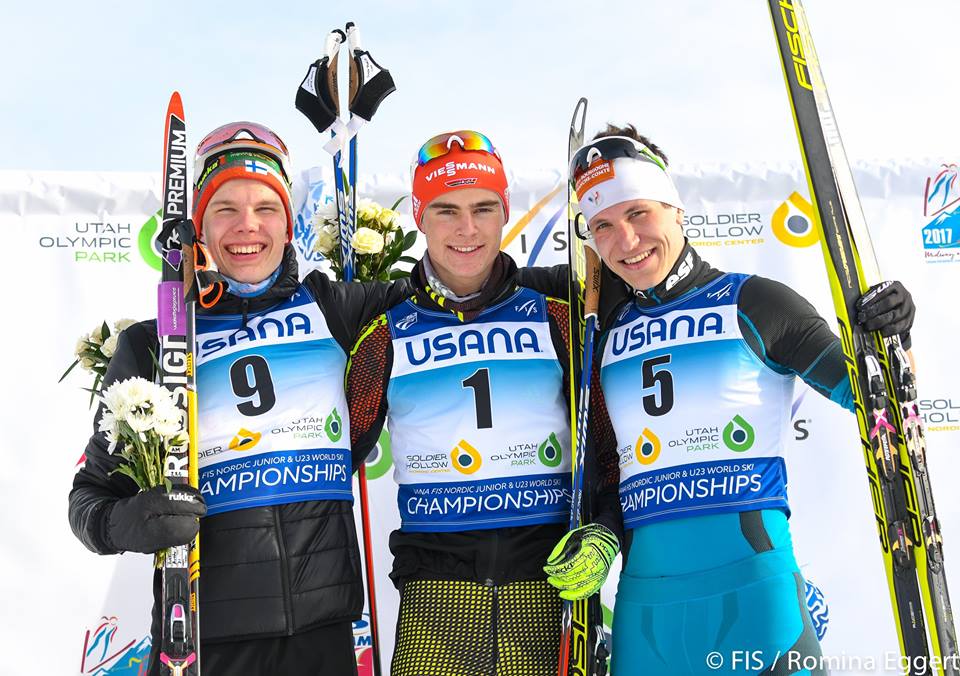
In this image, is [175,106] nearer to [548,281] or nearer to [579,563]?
[548,281]

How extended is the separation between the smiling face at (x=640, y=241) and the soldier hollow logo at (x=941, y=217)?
274 centimetres

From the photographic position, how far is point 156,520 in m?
2.56

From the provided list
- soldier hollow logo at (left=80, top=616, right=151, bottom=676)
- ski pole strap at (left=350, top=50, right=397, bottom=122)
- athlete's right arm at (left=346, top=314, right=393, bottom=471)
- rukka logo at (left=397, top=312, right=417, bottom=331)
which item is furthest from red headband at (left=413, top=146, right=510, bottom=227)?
soldier hollow logo at (left=80, top=616, right=151, bottom=676)

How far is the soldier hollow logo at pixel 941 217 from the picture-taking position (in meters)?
4.86

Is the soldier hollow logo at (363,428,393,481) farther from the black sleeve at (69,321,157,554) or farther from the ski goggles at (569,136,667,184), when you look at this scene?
the ski goggles at (569,136,667,184)

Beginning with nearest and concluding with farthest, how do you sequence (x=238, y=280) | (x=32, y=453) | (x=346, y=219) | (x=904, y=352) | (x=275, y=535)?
1. (x=904, y=352)
2. (x=275, y=535)
3. (x=238, y=280)
4. (x=346, y=219)
5. (x=32, y=453)

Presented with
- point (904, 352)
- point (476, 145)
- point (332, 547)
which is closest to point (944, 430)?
point (904, 352)

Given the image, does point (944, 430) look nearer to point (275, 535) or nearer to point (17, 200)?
point (275, 535)

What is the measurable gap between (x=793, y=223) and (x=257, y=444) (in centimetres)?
337

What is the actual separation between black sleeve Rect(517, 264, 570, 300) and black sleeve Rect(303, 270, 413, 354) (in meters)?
0.43

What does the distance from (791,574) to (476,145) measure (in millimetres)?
1775

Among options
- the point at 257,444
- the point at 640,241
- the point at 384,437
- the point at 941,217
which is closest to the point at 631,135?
the point at 640,241

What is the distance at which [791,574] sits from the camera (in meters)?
2.56

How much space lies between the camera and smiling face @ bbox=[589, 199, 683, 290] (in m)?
2.80
